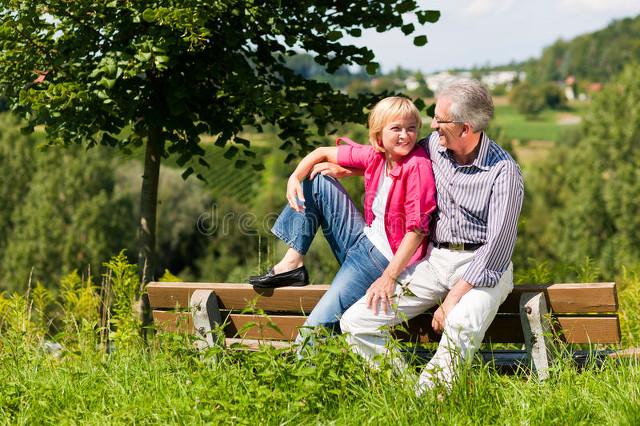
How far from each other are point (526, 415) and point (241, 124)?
12.2 feet

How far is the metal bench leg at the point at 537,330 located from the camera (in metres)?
3.65

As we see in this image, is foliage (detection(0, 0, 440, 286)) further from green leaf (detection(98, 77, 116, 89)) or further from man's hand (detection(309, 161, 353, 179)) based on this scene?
man's hand (detection(309, 161, 353, 179))

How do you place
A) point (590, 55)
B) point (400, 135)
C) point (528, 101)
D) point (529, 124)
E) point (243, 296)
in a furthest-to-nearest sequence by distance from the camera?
point (590, 55)
point (528, 101)
point (529, 124)
point (243, 296)
point (400, 135)

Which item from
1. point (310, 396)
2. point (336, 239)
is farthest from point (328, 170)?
point (310, 396)

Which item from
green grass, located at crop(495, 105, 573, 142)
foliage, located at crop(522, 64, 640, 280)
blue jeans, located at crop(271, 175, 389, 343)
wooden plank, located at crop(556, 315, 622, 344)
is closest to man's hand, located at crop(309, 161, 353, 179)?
blue jeans, located at crop(271, 175, 389, 343)

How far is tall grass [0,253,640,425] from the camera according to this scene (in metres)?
3.34

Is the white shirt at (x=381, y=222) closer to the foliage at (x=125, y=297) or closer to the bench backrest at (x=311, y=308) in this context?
the bench backrest at (x=311, y=308)

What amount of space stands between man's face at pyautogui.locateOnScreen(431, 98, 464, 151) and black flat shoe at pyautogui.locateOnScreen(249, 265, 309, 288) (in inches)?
42.4

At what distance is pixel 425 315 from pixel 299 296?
2.20 feet

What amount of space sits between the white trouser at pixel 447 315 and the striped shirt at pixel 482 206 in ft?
0.28

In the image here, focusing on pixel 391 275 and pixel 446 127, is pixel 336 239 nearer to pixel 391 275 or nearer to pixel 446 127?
pixel 391 275

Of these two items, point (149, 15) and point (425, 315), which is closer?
point (425, 315)

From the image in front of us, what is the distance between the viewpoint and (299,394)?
11.1ft

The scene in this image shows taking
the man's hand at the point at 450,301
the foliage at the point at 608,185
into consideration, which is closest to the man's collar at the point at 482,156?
the man's hand at the point at 450,301
